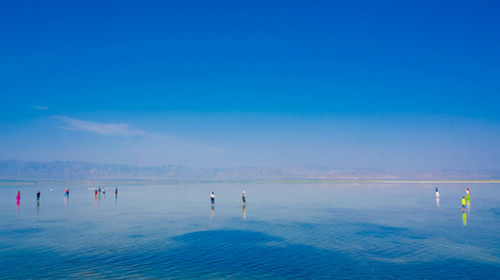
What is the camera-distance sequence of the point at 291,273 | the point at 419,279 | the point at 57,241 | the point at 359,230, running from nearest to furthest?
the point at 419,279
the point at 291,273
the point at 57,241
the point at 359,230

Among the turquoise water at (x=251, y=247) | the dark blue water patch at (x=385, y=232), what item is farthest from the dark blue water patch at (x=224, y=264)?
the dark blue water patch at (x=385, y=232)

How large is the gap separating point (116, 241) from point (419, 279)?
17.7 meters

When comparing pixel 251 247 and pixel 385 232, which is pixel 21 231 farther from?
pixel 385 232

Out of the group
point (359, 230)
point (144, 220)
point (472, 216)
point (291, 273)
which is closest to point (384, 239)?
point (359, 230)

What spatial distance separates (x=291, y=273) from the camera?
46.7ft

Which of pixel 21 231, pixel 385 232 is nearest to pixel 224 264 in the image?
pixel 385 232

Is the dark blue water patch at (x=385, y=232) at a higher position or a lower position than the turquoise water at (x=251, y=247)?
lower

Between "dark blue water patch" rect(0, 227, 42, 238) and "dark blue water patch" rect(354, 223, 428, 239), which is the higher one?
"dark blue water patch" rect(0, 227, 42, 238)

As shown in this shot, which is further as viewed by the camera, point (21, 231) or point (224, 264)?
point (21, 231)

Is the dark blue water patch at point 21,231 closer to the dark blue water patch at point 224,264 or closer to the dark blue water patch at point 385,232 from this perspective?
the dark blue water patch at point 224,264

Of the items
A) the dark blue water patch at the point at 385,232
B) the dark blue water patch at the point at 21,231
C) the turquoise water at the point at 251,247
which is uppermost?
the dark blue water patch at the point at 21,231

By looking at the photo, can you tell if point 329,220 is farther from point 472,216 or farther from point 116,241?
point 116,241

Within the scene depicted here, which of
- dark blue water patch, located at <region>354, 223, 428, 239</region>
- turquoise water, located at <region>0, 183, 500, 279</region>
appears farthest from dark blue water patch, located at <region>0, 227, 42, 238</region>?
dark blue water patch, located at <region>354, 223, 428, 239</region>

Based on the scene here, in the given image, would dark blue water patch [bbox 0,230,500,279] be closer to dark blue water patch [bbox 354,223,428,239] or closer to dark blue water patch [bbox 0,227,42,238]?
dark blue water patch [bbox 354,223,428,239]
